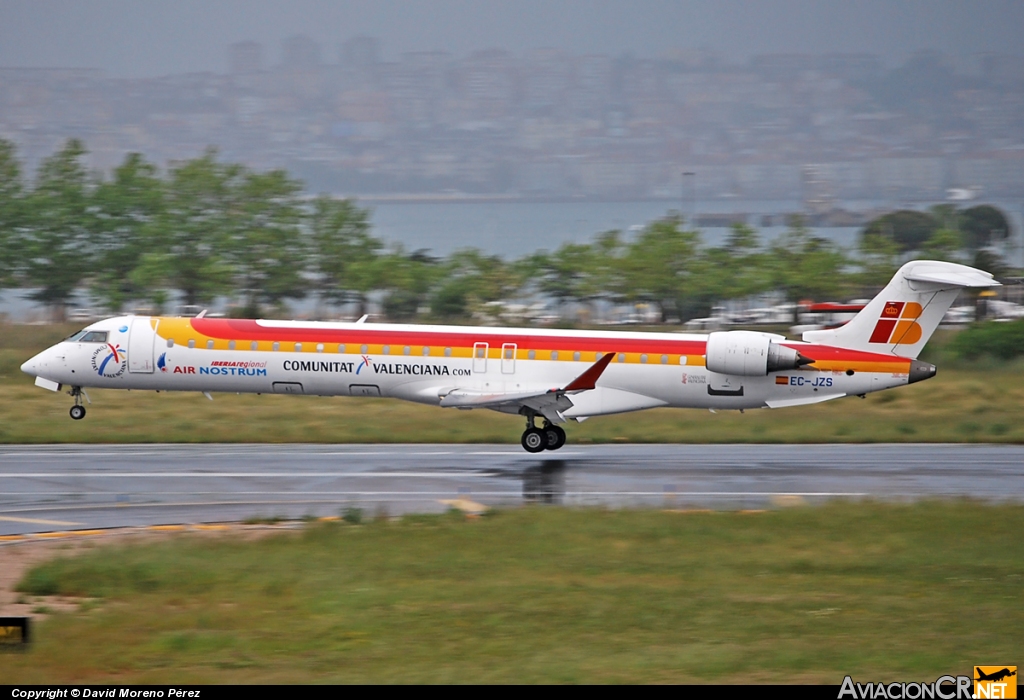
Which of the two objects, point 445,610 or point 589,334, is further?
point 589,334

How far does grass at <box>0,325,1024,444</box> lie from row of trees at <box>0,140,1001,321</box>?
2634cm

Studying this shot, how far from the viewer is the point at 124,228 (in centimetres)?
6650

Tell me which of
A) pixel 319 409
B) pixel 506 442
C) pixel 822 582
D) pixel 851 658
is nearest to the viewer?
pixel 851 658

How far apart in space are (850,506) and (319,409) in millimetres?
18151

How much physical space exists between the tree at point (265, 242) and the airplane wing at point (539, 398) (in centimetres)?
3902

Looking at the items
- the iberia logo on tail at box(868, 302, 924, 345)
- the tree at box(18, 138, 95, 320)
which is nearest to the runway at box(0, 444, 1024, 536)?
the iberia logo on tail at box(868, 302, 924, 345)

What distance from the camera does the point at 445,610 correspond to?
13.2 meters

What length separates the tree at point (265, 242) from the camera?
67.3 meters

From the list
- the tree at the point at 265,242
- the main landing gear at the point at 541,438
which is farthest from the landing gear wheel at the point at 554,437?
the tree at the point at 265,242

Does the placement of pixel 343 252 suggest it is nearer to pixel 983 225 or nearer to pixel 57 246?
pixel 57 246

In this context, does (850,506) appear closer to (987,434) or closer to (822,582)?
(822,582)

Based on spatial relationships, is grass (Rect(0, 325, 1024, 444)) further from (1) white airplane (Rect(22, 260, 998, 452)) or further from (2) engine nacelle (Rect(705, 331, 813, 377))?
(2) engine nacelle (Rect(705, 331, 813, 377))

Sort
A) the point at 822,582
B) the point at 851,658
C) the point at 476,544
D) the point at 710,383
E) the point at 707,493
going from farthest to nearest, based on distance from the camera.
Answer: the point at 710,383
the point at 707,493
the point at 476,544
the point at 822,582
the point at 851,658

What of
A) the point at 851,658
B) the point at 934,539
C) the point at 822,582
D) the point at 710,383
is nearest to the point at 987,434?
the point at 710,383
